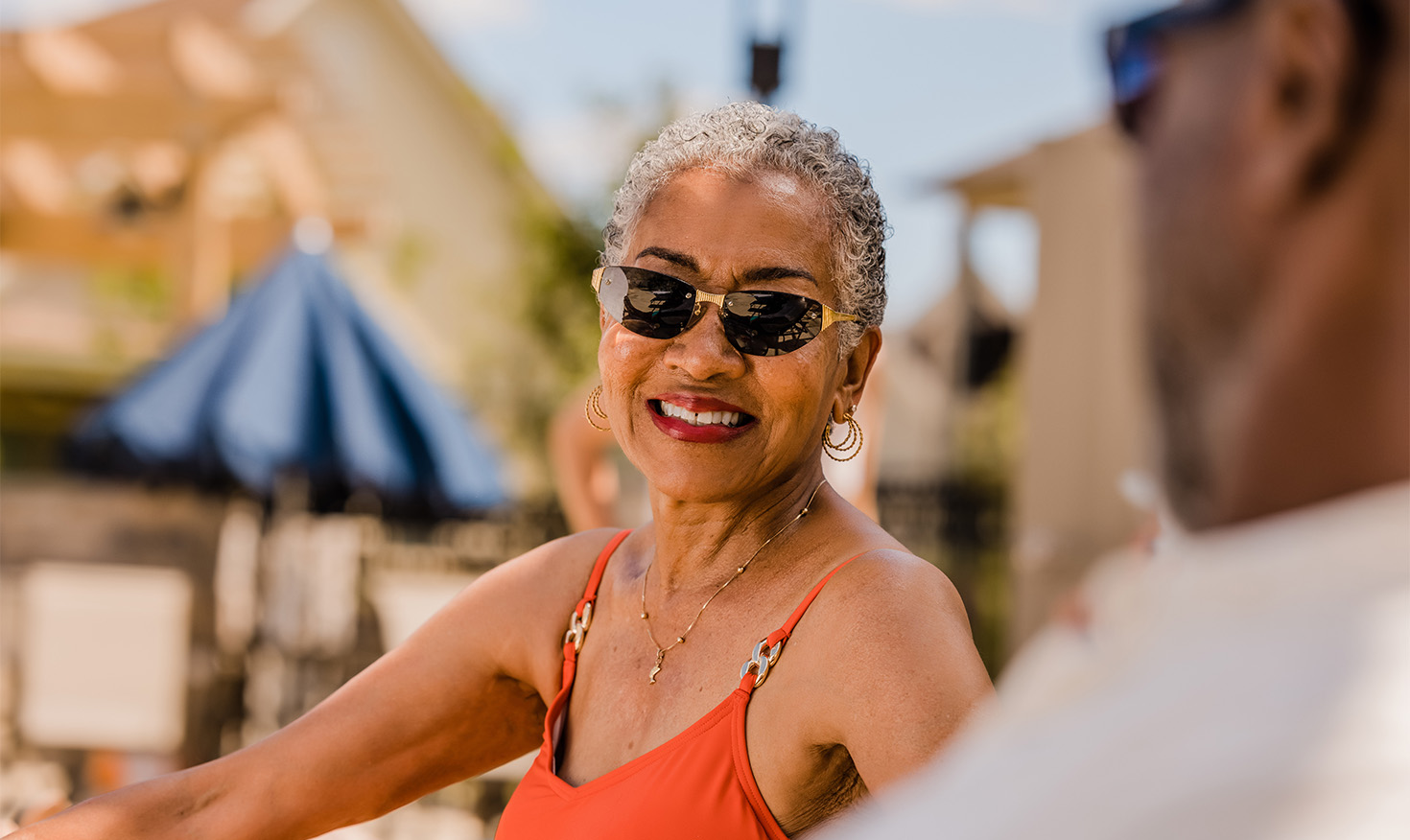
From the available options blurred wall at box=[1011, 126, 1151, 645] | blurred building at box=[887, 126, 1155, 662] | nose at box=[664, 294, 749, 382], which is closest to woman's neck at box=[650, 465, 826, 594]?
nose at box=[664, 294, 749, 382]

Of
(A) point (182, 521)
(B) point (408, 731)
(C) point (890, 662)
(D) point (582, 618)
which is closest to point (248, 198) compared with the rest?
(A) point (182, 521)

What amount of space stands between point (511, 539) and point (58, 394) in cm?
1192

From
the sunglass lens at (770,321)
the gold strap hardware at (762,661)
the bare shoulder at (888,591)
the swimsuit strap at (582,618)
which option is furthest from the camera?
the swimsuit strap at (582,618)

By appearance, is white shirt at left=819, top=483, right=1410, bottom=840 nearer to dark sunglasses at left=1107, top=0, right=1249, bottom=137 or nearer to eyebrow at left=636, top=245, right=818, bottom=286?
dark sunglasses at left=1107, top=0, right=1249, bottom=137

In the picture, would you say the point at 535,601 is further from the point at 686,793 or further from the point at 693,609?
the point at 686,793

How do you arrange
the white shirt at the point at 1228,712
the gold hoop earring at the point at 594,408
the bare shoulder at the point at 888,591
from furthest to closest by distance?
the gold hoop earring at the point at 594,408 → the bare shoulder at the point at 888,591 → the white shirt at the point at 1228,712

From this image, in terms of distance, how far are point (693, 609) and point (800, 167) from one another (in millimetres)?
741

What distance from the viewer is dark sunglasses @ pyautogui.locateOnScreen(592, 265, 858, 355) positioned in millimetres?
1967

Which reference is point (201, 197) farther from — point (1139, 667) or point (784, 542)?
point (1139, 667)

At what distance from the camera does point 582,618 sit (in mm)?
2223

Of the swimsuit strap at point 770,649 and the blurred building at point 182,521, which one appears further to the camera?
the blurred building at point 182,521

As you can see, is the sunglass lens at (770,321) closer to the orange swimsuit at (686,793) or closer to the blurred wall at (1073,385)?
the orange swimsuit at (686,793)

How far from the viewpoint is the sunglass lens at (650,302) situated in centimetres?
203

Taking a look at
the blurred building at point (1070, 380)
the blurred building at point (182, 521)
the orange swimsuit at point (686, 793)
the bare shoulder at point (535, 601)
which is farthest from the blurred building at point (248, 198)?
the orange swimsuit at point (686, 793)
